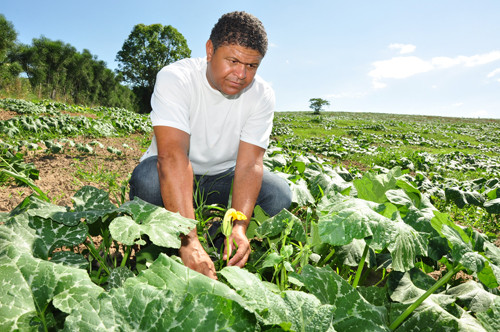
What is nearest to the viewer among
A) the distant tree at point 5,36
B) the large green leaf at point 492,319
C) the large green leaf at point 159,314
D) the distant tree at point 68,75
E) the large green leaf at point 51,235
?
the large green leaf at point 159,314

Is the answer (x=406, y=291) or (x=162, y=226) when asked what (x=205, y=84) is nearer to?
(x=162, y=226)

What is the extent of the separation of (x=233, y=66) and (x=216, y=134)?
609 millimetres

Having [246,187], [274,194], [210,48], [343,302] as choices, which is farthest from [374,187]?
[210,48]

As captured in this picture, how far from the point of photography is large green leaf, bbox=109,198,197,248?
1.12 m

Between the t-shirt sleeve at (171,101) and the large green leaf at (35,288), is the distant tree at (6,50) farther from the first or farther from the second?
the large green leaf at (35,288)

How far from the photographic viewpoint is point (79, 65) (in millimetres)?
42281

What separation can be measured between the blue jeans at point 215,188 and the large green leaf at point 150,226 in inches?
27.5

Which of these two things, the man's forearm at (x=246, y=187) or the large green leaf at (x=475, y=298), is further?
the man's forearm at (x=246, y=187)

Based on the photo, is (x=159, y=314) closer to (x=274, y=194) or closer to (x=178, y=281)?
(x=178, y=281)

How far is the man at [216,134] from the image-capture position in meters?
1.71

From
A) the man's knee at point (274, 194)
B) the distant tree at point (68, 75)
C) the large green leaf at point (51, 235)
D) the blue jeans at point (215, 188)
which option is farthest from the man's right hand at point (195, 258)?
the distant tree at point (68, 75)

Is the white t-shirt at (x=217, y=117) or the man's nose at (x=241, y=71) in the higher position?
the man's nose at (x=241, y=71)

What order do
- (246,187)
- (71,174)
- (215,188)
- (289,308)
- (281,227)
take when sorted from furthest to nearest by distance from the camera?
1. (71,174)
2. (215,188)
3. (246,187)
4. (281,227)
5. (289,308)

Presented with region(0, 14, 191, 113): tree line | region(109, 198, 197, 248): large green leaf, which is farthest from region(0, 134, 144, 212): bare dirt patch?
region(0, 14, 191, 113): tree line
